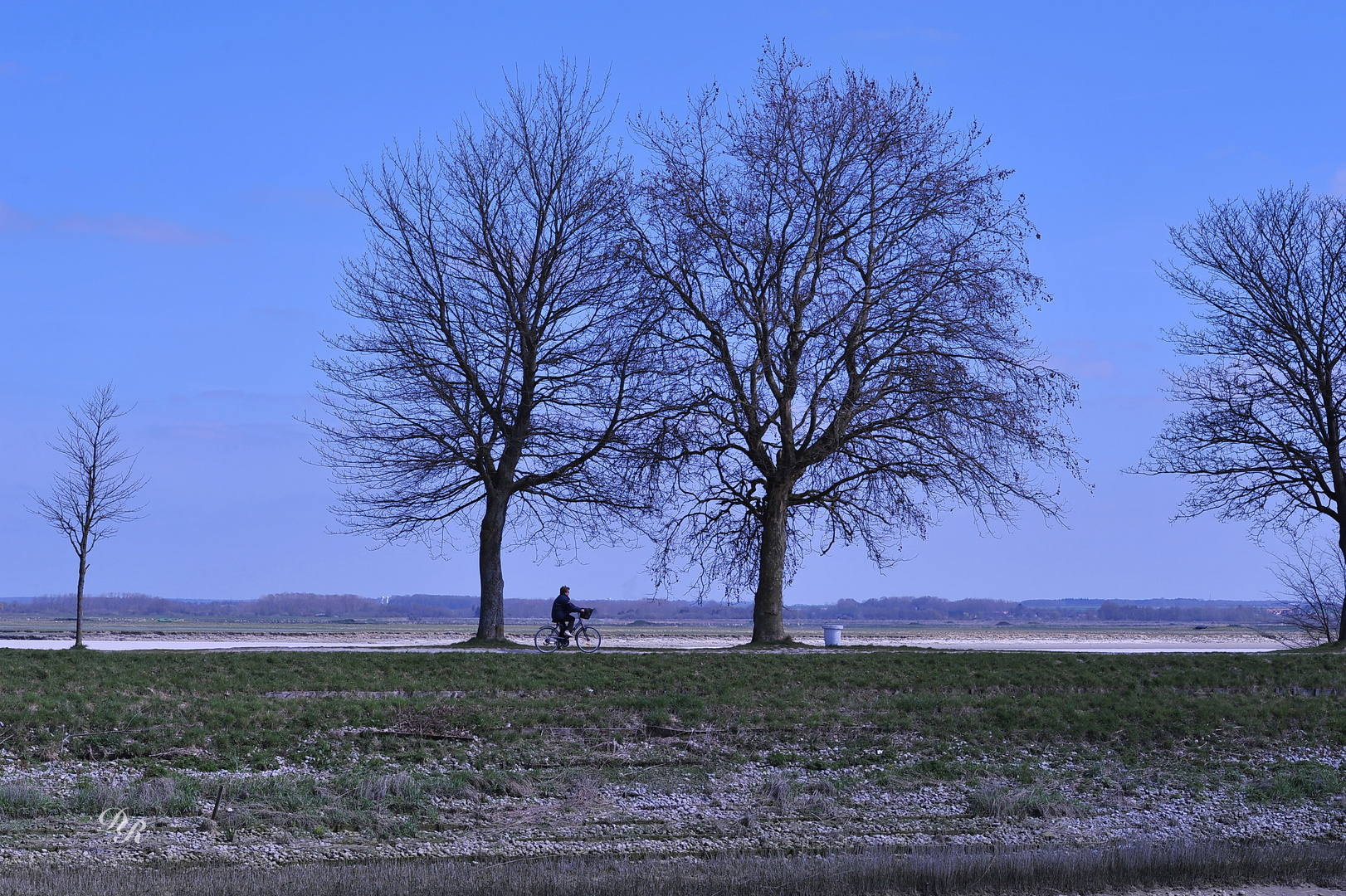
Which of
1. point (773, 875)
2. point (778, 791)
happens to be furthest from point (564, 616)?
point (773, 875)

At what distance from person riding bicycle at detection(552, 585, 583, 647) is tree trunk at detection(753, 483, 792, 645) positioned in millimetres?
4200

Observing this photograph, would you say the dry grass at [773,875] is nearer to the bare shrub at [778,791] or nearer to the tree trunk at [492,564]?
the bare shrub at [778,791]

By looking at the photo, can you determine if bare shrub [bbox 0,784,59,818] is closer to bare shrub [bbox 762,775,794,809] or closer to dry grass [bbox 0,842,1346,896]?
dry grass [bbox 0,842,1346,896]

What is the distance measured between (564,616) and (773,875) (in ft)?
53.6

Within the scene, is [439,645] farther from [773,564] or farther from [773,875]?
[773,875]

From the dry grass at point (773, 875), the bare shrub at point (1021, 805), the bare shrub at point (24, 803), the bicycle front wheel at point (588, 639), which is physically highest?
the bicycle front wheel at point (588, 639)

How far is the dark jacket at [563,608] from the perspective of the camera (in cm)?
2562

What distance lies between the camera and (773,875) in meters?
9.64

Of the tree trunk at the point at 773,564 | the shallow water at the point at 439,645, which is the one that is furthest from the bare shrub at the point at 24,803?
the tree trunk at the point at 773,564

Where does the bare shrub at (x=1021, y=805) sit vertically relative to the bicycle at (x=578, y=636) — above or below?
below

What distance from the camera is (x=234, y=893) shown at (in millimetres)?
8844

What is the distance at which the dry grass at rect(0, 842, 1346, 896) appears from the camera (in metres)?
9.05

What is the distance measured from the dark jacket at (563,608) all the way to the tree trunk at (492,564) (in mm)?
2626

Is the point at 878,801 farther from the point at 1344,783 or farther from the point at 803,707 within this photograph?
the point at 1344,783
